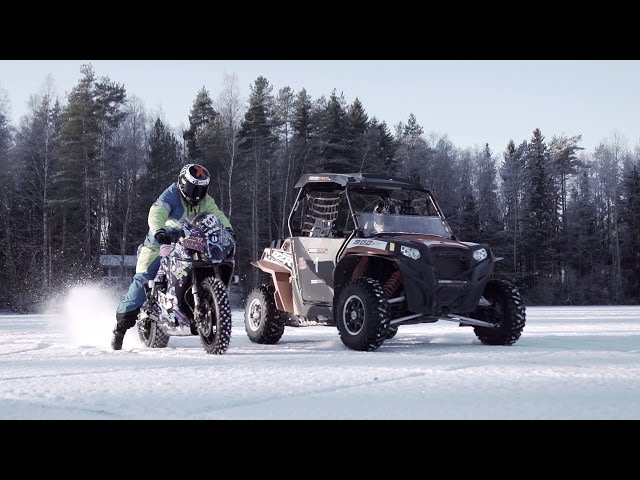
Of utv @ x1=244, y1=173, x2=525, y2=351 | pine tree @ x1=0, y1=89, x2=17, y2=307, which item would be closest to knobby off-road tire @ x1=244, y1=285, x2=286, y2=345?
utv @ x1=244, y1=173, x2=525, y2=351

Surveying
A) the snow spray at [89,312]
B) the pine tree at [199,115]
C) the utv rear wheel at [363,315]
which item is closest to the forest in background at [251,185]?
the pine tree at [199,115]

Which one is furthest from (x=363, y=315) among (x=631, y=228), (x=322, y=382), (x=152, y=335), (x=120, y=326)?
(x=631, y=228)

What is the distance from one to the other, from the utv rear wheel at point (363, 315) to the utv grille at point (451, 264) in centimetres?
73

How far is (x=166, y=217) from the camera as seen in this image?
8414mm

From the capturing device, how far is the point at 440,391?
200 inches

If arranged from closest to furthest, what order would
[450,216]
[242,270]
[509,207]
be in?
1. [242,270]
2. [450,216]
3. [509,207]

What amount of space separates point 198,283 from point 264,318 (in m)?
2.04

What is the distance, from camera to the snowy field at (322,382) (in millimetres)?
4348

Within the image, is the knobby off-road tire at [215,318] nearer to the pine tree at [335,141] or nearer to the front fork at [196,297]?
the front fork at [196,297]

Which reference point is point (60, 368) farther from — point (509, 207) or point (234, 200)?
point (509, 207)

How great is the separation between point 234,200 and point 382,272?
38.8 meters

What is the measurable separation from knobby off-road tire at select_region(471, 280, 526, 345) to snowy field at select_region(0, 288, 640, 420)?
0.75 feet

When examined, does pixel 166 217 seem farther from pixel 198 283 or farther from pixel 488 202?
pixel 488 202
